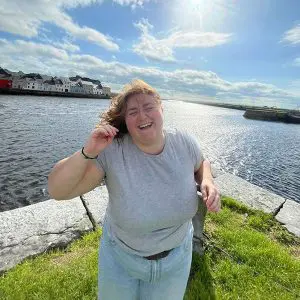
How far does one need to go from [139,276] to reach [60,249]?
268 cm

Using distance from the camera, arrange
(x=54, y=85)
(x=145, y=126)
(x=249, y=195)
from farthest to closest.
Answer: (x=54, y=85) < (x=249, y=195) < (x=145, y=126)

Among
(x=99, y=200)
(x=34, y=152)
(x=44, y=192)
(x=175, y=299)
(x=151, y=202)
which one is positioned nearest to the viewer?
(x=151, y=202)

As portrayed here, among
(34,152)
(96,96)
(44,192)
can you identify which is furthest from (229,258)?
(96,96)

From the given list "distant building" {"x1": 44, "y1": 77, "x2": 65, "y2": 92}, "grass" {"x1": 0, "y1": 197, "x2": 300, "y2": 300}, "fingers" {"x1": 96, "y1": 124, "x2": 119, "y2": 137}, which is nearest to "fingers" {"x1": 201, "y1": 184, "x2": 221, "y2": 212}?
"fingers" {"x1": 96, "y1": 124, "x2": 119, "y2": 137}

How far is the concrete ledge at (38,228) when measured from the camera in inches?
159

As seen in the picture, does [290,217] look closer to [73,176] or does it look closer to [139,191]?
[139,191]

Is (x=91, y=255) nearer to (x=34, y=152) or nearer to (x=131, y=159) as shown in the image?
(x=131, y=159)

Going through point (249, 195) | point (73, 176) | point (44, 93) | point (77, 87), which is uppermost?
point (73, 176)

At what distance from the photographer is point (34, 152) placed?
18391 millimetres

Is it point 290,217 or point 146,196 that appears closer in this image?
point 146,196

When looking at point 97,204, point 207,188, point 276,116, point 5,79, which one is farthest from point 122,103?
point 5,79

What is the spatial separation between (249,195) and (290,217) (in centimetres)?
112

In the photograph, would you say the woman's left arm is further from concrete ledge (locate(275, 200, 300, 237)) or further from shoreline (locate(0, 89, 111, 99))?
shoreline (locate(0, 89, 111, 99))

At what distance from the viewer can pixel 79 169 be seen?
1.92 metres
